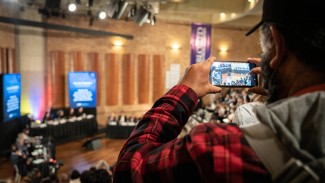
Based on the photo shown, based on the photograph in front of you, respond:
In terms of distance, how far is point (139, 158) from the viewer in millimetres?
664

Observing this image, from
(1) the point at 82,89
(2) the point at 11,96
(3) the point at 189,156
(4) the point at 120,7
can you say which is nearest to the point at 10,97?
(2) the point at 11,96

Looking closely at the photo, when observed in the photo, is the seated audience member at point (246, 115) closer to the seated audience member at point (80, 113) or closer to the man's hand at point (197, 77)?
the man's hand at point (197, 77)

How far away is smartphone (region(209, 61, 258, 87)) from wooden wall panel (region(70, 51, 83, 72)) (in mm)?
8950

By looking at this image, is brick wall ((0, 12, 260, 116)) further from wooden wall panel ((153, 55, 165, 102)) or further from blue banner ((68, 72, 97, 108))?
blue banner ((68, 72, 97, 108))

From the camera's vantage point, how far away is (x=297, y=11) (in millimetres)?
568

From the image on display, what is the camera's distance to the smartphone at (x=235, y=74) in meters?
1.03

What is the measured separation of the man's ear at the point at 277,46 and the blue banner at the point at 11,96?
23.6ft

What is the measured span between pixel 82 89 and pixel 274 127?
8692mm

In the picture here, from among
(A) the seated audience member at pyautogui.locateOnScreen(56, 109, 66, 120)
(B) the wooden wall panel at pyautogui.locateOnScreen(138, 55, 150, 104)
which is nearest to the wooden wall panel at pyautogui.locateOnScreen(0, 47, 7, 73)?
(A) the seated audience member at pyautogui.locateOnScreen(56, 109, 66, 120)

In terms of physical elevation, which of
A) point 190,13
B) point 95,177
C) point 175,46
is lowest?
point 95,177

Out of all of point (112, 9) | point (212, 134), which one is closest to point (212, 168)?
point (212, 134)

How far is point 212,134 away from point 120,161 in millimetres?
246

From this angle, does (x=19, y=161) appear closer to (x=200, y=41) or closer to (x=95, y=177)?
(x=95, y=177)

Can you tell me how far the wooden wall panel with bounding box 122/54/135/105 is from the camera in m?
10.2
